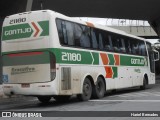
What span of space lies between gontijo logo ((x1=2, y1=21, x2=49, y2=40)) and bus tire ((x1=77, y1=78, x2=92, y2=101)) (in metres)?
3.16

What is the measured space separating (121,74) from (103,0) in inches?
773

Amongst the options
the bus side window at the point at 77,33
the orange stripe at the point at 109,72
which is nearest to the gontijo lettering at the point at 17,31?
the bus side window at the point at 77,33

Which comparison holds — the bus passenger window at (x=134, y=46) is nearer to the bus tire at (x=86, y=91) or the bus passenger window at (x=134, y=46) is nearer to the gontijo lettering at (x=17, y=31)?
the bus tire at (x=86, y=91)

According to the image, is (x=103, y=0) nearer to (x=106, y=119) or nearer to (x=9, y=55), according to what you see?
(x=9, y=55)

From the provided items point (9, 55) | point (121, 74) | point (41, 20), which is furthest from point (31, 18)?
point (121, 74)

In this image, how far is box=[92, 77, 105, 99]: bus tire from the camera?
59.3 ft

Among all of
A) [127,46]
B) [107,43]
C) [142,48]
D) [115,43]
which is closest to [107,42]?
[107,43]

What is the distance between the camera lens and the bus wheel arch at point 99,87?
18078mm

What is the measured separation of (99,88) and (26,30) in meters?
4.81

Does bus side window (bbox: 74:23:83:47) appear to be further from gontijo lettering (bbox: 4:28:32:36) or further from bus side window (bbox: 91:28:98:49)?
gontijo lettering (bbox: 4:28:32:36)

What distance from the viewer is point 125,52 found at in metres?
22.3

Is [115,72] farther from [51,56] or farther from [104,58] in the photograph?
[51,56]

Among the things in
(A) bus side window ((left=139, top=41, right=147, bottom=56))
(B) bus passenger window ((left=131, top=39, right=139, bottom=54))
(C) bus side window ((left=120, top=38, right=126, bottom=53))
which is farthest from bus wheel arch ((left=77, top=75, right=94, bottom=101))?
(A) bus side window ((left=139, top=41, right=147, bottom=56))

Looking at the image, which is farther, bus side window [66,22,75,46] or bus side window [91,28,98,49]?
bus side window [91,28,98,49]
